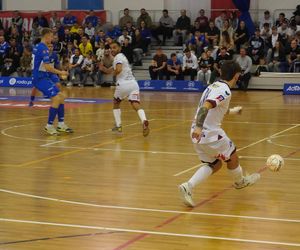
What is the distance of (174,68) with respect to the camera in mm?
28469

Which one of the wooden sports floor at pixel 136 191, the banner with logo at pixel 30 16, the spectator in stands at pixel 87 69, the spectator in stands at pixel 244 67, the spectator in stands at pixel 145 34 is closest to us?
the wooden sports floor at pixel 136 191

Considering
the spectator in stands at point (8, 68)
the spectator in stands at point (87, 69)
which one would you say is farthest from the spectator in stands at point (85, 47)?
the spectator in stands at point (8, 68)

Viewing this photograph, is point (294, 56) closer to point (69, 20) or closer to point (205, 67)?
point (205, 67)

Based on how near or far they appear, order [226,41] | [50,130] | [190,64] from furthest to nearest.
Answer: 1. [226,41]
2. [190,64]
3. [50,130]

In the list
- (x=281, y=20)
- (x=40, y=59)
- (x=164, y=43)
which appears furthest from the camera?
(x=164, y=43)

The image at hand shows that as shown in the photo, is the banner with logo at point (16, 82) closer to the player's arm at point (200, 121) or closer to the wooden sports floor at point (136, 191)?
the wooden sports floor at point (136, 191)

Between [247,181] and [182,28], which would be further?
[182,28]

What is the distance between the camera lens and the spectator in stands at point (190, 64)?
2803 cm

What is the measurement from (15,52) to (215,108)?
81.3ft

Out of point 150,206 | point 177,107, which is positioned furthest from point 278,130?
point 150,206

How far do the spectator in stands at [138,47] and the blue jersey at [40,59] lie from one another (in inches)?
618

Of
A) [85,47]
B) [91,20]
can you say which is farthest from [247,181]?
[91,20]

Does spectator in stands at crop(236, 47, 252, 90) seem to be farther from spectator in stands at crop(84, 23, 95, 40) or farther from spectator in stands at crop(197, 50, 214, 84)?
spectator in stands at crop(84, 23, 95, 40)

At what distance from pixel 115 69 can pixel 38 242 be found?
27.1 feet
